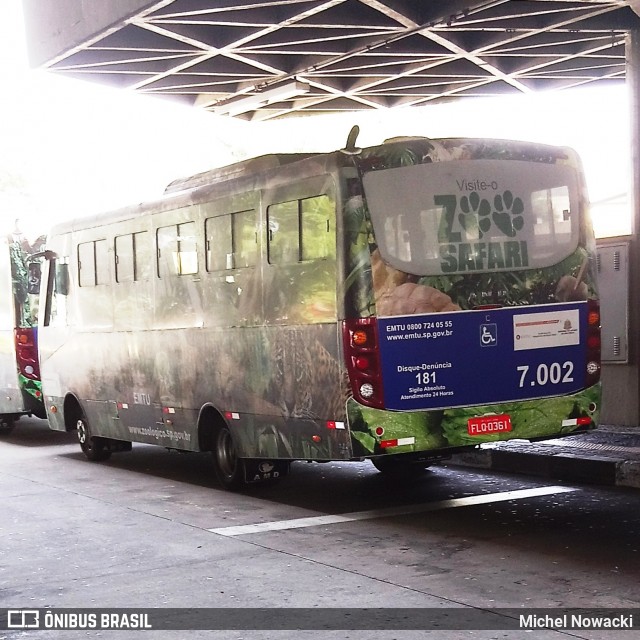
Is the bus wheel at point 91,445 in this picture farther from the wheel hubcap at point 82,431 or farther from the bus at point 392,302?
the bus at point 392,302

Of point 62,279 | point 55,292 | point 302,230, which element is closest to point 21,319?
point 55,292

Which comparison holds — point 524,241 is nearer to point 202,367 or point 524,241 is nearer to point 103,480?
point 202,367

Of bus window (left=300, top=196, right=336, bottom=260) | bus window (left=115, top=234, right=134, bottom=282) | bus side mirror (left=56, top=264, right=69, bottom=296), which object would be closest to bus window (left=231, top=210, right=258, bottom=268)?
bus window (left=300, top=196, right=336, bottom=260)

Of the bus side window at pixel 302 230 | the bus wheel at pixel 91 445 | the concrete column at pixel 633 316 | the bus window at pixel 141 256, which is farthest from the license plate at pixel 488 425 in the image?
the bus wheel at pixel 91 445

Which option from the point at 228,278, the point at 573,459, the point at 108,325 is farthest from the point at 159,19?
the point at 573,459

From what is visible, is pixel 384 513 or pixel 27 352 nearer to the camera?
pixel 384 513

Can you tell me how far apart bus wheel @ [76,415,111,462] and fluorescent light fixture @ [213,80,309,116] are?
25.9 ft

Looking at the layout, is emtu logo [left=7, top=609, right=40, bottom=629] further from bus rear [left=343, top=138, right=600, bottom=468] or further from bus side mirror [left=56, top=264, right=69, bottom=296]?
bus side mirror [left=56, top=264, right=69, bottom=296]

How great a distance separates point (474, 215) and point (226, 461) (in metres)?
3.61

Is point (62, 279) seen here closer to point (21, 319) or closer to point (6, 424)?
point (21, 319)

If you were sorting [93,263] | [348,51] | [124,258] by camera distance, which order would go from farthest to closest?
[348,51] → [93,263] → [124,258]

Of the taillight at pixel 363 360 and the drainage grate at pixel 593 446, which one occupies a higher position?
the taillight at pixel 363 360

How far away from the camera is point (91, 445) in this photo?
1438 cm

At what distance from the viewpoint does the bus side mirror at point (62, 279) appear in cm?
1444
